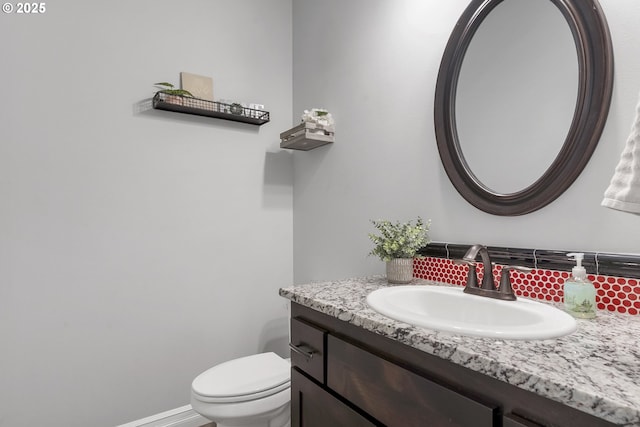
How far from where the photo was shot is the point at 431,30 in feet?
4.63

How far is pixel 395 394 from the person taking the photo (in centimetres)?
77

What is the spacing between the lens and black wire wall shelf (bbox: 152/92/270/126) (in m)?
1.78

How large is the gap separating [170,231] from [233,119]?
0.77 m

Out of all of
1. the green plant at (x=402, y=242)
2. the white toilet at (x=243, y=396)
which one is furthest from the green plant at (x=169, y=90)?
the white toilet at (x=243, y=396)

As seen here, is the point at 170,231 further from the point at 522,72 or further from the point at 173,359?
the point at 522,72

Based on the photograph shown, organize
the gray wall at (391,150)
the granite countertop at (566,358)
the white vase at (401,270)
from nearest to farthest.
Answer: the granite countertop at (566,358) < the gray wall at (391,150) < the white vase at (401,270)

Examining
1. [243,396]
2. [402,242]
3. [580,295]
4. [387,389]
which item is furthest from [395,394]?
[243,396]

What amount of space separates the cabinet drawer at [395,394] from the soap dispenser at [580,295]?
0.42 m

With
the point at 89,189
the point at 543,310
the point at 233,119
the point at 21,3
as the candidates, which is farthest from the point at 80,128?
the point at 543,310

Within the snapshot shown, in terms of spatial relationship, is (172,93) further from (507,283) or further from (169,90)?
(507,283)

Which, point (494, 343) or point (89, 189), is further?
point (89, 189)

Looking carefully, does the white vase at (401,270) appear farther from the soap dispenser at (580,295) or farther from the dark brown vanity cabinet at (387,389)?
the soap dispenser at (580,295)

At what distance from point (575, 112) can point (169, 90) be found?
1781 millimetres

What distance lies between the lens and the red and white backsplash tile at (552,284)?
2.80ft
